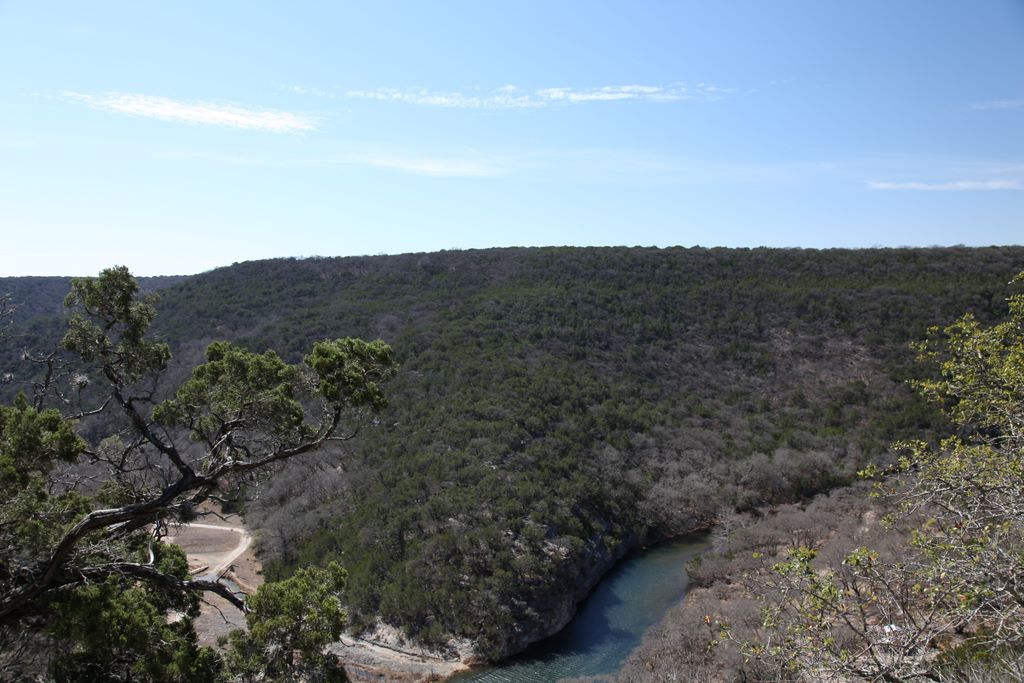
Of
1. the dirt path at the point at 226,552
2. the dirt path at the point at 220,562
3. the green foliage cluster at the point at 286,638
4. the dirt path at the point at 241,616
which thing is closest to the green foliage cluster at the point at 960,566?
the green foliage cluster at the point at 286,638

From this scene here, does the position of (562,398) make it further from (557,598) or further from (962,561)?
(962,561)

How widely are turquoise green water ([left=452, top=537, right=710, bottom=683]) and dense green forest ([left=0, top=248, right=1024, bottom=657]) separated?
630 mm

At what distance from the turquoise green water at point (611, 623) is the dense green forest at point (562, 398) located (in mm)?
630

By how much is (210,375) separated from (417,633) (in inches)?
556

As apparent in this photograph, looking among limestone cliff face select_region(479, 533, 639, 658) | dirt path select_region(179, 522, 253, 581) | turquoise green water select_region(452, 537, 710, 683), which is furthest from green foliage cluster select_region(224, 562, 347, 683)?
dirt path select_region(179, 522, 253, 581)

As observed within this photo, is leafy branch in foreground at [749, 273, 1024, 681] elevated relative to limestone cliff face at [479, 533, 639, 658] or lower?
elevated

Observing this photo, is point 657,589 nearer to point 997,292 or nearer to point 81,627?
point 81,627

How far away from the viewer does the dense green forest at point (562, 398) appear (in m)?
23.5

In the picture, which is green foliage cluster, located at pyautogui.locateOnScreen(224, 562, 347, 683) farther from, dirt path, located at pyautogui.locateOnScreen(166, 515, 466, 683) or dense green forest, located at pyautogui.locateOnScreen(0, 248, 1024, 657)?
dense green forest, located at pyautogui.locateOnScreen(0, 248, 1024, 657)

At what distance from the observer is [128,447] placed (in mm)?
9562

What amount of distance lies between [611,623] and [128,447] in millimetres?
17253

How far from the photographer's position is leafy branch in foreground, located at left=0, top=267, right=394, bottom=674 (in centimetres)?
764

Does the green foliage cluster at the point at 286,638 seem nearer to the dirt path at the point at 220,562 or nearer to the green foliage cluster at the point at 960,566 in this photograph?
the green foliage cluster at the point at 960,566

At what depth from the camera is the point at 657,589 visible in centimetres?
2417
